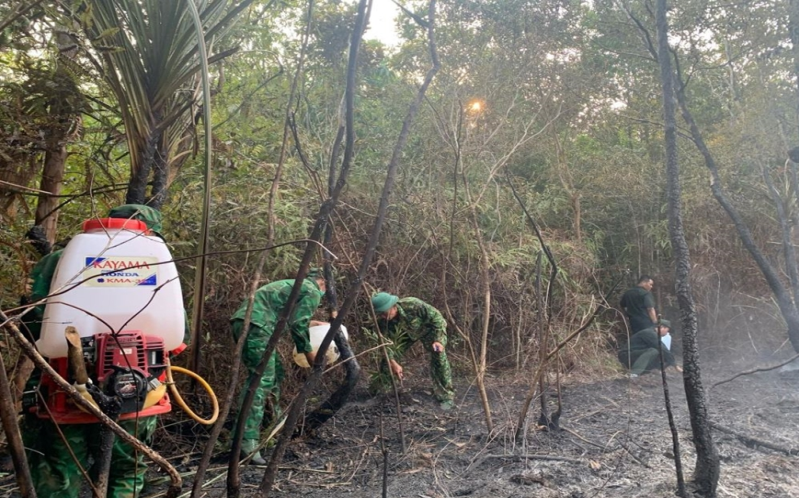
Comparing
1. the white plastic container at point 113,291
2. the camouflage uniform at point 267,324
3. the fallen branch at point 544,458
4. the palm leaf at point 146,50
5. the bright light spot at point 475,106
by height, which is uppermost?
the bright light spot at point 475,106

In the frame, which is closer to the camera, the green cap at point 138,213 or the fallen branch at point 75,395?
the fallen branch at point 75,395

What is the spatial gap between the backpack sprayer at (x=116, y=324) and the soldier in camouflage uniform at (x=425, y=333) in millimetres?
3076

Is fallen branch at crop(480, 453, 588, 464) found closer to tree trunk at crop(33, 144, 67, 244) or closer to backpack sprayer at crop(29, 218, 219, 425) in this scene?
backpack sprayer at crop(29, 218, 219, 425)

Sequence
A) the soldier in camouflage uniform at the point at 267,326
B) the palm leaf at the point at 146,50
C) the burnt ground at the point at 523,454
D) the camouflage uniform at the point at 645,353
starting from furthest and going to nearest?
the camouflage uniform at the point at 645,353 → the soldier in camouflage uniform at the point at 267,326 → the burnt ground at the point at 523,454 → the palm leaf at the point at 146,50

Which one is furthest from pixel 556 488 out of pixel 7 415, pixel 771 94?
pixel 771 94

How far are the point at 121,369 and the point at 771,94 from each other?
9.46 metres

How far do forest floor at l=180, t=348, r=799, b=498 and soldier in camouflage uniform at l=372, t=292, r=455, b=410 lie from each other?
0.22 metres

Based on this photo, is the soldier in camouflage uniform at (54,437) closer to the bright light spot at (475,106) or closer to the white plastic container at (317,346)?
the white plastic container at (317,346)

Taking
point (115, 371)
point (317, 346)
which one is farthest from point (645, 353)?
point (115, 371)

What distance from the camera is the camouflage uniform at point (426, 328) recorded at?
17.6 ft

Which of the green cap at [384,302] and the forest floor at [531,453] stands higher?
the green cap at [384,302]

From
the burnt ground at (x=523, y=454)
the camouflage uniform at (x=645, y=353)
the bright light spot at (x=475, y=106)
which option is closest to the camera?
the burnt ground at (x=523, y=454)

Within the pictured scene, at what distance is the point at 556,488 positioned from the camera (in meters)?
3.28

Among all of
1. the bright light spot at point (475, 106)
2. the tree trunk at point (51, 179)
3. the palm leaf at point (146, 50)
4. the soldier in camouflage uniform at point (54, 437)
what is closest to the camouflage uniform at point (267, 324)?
the tree trunk at point (51, 179)
